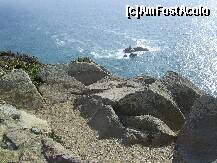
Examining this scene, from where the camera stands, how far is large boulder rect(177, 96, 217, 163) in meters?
23.1

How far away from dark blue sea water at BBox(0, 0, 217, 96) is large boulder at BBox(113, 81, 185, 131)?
59272 mm

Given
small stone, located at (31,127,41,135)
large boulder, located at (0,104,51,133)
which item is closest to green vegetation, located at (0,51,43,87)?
large boulder, located at (0,104,51,133)

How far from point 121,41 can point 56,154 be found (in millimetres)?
105888

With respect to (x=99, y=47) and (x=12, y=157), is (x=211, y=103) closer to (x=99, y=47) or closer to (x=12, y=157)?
(x=12, y=157)

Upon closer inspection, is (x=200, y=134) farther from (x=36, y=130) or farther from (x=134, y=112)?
(x=36, y=130)

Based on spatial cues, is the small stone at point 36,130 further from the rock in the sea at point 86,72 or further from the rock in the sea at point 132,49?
the rock in the sea at point 132,49

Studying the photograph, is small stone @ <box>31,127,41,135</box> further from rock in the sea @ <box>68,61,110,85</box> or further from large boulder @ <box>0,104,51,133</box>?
rock in the sea @ <box>68,61,110,85</box>

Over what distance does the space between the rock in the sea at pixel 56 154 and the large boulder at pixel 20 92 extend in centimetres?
→ 750

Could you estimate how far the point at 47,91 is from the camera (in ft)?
99.8

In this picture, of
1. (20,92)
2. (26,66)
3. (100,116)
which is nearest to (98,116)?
(100,116)

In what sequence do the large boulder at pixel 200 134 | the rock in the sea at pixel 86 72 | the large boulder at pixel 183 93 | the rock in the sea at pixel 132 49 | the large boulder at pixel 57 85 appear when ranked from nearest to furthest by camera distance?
the large boulder at pixel 200 134
the large boulder at pixel 183 93
the large boulder at pixel 57 85
the rock in the sea at pixel 86 72
the rock in the sea at pixel 132 49

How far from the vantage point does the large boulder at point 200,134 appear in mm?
23078

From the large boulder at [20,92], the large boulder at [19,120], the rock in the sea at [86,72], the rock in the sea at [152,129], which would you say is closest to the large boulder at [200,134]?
the rock in the sea at [152,129]

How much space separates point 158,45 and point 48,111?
94798 millimetres
